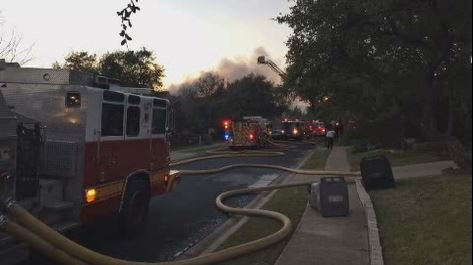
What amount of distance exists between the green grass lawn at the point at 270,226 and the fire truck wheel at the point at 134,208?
65.6 inches

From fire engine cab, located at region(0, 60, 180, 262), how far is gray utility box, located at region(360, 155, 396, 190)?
21.7ft

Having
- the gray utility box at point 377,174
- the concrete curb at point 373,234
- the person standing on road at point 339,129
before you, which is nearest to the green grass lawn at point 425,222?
the concrete curb at point 373,234

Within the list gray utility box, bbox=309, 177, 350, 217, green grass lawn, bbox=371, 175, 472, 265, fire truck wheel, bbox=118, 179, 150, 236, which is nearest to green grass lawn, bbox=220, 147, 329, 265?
gray utility box, bbox=309, 177, 350, 217

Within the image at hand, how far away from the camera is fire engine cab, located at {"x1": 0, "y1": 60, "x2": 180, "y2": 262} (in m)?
7.50

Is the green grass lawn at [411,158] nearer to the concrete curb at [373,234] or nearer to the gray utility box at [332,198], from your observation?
the concrete curb at [373,234]

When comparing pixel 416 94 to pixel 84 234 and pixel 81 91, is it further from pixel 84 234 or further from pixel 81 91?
pixel 84 234

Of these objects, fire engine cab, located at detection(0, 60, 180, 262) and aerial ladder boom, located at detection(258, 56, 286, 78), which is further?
aerial ladder boom, located at detection(258, 56, 286, 78)

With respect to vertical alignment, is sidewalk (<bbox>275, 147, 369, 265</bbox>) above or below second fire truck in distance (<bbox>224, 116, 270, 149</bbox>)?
below

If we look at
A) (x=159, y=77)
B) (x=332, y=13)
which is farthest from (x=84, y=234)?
(x=159, y=77)

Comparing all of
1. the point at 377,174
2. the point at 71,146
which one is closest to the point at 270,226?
the point at 71,146

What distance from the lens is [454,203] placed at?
11242 mm

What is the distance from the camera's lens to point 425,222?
33.5 feet

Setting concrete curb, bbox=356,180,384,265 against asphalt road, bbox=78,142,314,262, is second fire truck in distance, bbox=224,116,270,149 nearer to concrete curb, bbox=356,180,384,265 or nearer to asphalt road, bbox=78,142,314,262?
asphalt road, bbox=78,142,314,262

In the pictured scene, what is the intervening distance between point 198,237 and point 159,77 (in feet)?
163
